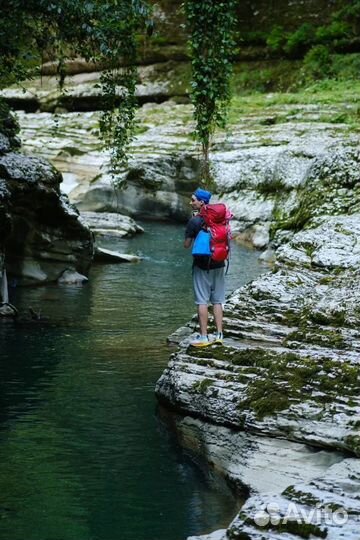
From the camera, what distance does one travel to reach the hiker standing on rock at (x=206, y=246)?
12.5 m

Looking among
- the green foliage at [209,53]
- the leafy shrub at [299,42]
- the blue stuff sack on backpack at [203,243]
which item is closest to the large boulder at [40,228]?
the blue stuff sack on backpack at [203,243]

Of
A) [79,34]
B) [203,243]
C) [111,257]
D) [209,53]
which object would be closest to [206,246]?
[203,243]

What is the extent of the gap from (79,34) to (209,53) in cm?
1795

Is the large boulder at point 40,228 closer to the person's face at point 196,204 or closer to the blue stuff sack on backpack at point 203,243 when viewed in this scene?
the person's face at point 196,204

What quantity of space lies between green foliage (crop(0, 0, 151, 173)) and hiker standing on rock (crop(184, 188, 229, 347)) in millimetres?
3467

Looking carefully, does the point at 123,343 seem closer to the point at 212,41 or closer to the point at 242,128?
the point at 212,41

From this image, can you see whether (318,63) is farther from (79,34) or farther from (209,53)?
(79,34)

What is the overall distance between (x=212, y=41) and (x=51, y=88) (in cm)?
2479

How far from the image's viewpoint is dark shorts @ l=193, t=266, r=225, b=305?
Result: 12.8 metres

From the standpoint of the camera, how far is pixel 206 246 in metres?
12.6

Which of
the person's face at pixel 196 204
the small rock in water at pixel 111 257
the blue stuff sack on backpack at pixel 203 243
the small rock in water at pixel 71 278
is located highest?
the person's face at pixel 196 204

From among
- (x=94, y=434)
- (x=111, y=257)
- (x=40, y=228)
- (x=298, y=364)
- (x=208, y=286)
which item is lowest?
(x=111, y=257)

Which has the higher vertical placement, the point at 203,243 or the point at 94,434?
the point at 203,243

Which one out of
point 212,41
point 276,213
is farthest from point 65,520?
point 212,41
